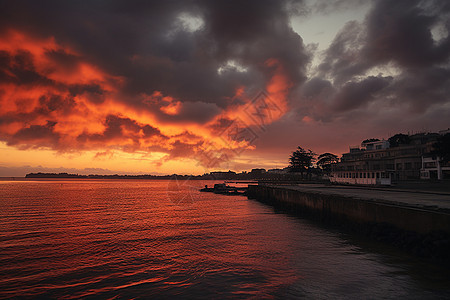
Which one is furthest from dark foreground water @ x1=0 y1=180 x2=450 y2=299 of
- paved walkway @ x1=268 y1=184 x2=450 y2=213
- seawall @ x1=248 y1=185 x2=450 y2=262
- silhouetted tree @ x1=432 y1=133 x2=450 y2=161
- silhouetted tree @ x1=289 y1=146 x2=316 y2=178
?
silhouetted tree @ x1=289 y1=146 x2=316 y2=178

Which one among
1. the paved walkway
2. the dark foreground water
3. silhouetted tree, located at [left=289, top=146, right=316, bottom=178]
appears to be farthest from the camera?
silhouetted tree, located at [left=289, top=146, right=316, bottom=178]

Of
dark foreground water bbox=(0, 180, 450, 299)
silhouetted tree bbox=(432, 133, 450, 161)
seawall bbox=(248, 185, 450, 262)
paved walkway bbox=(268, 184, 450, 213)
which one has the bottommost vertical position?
dark foreground water bbox=(0, 180, 450, 299)

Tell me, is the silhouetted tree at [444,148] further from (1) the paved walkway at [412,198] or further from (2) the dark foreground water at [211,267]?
(2) the dark foreground water at [211,267]

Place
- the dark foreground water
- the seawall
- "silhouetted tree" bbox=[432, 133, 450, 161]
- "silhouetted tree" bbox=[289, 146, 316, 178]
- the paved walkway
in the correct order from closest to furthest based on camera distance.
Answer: the dark foreground water
the seawall
the paved walkway
"silhouetted tree" bbox=[432, 133, 450, 161]
"silhouetted tree" bbox=[289, 146, 316, 178]

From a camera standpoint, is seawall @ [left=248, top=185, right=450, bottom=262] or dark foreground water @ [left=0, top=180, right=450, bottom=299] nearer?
dark foreground water @ [left=0, top=180, right=450, bottom=299]

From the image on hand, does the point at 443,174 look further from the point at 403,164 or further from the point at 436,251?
→ the point at 436,251

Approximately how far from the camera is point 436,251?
1242cm

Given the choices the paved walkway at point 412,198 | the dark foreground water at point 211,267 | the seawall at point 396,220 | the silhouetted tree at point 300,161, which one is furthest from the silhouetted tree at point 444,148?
the silhouetted tree at point 300,161

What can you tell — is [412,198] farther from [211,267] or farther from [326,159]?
[326,159]

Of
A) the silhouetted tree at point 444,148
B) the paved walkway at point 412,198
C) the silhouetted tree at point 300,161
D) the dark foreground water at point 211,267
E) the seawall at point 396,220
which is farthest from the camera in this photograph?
the silhouetted tree at point 300,161

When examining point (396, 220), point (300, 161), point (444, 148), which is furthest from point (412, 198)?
point (300, 161)

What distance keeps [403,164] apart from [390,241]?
77.8 metres

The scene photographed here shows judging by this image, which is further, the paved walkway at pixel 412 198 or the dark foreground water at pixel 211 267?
the paved walkway at pixel 412 198

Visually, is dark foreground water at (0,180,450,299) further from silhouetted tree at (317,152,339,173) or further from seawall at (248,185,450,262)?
silhouetted tree at (317,152,339,173)
